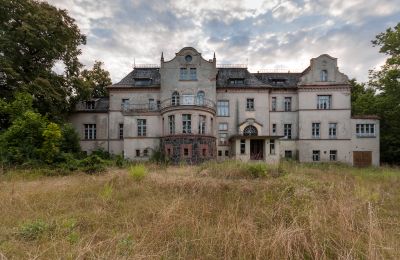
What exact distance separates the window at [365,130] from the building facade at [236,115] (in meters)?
0.09

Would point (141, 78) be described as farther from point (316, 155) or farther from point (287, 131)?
point (316, 155)

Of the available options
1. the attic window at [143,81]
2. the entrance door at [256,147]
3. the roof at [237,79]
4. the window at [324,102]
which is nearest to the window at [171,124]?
the attic window at [143,81]

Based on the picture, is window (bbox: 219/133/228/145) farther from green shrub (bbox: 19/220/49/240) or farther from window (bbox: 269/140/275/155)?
green shrub (bbox: 19/220/49/240)

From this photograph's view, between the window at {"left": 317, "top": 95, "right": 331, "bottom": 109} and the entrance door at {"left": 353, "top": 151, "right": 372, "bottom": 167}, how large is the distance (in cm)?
627

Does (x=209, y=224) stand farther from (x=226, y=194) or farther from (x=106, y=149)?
(x=106, y=149)

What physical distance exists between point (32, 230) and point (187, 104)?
21.5 metres

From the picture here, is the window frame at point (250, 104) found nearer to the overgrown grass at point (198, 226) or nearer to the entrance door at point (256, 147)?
the entrance door at point (256, 147)

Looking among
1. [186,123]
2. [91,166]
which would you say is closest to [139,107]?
[186,123]

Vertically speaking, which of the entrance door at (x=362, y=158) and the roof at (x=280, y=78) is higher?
the roof at (x=280, y=78)

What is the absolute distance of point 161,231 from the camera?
4.30 metres

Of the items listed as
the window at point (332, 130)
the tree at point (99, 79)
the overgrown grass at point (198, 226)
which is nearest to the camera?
the overgrown grass at point (198, 226)

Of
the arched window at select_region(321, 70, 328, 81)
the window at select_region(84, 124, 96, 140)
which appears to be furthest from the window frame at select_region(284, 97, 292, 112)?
the window at select_region(84, 124, 96, 140)

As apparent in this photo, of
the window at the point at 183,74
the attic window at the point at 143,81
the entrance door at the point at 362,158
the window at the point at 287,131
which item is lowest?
the entrance door at the point at 362,158

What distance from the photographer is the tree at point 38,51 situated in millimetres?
21484
